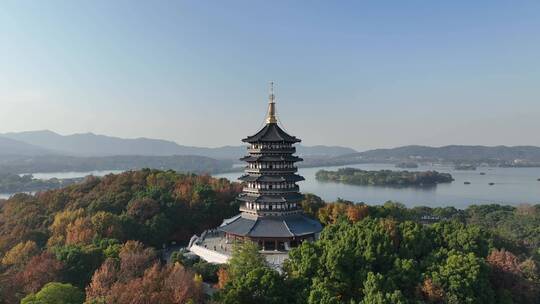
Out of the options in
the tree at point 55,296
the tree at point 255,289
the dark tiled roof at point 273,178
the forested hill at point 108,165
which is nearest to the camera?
the tree at point 55,296

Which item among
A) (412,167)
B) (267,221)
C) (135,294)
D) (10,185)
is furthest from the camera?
(412,167)

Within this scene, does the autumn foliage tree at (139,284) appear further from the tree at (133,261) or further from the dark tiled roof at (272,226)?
the dark tiled roof at (272,226)

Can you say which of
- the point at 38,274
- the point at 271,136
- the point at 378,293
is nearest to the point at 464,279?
the point at 378,293

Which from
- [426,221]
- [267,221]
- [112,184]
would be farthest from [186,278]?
[426,221]

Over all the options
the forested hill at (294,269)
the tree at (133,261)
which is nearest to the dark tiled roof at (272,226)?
the forested hill at (294,269)

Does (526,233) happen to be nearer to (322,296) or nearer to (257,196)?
(257,196)

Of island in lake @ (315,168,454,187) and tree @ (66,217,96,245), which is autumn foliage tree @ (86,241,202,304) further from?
island in lake @ (315,168,454,187)
